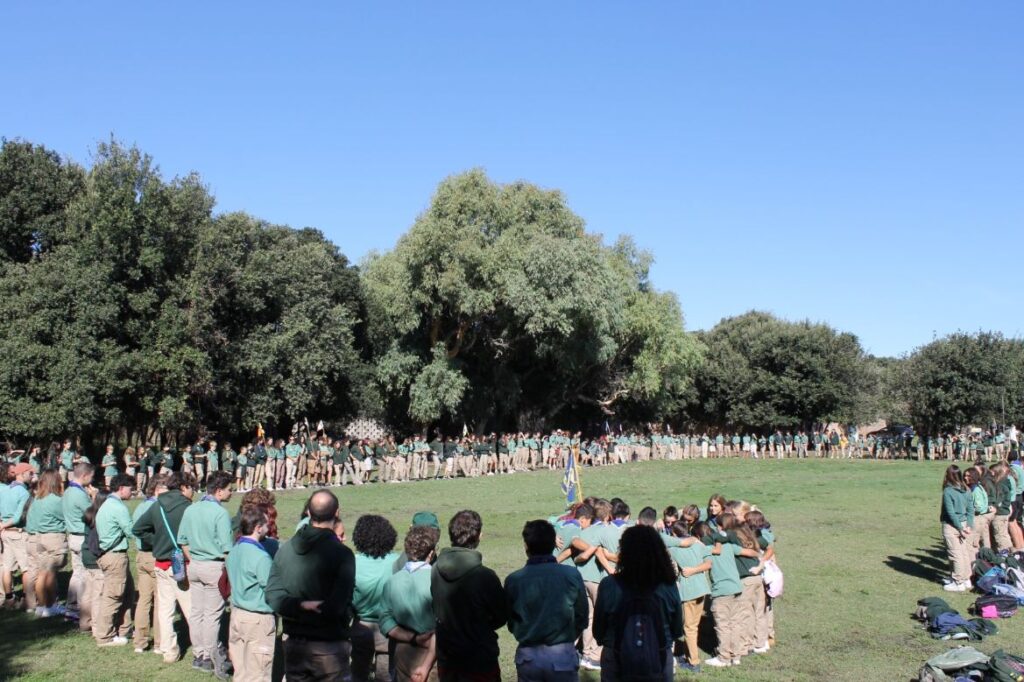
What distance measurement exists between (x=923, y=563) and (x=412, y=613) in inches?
446

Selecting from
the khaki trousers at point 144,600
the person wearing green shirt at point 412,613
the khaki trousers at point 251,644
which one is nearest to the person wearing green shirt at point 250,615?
the khaki trousers at point 251,644

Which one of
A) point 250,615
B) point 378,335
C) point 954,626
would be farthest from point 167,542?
point 378,335

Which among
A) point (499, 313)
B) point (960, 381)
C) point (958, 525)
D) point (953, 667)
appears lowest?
point (953, 667)

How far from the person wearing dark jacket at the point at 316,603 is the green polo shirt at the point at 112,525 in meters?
4.31

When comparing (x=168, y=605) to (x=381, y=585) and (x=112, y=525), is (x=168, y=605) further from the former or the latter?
(x=381, y=585)

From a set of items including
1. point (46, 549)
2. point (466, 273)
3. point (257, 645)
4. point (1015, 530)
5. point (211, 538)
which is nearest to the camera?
point (257, 645)

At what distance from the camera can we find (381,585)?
244 inches

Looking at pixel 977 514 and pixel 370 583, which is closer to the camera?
pixel 370 583

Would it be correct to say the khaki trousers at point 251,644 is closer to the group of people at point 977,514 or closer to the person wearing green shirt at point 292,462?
the group of people at point 977,514

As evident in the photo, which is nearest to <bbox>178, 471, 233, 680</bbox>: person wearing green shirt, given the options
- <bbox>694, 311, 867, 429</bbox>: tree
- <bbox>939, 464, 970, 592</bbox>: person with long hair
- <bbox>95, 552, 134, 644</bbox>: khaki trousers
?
<bbox>95, 552, 134, 644</bbox>: khaki trousers

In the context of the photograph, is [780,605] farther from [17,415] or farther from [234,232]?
[234,232]

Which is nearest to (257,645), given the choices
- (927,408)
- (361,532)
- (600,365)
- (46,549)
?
(361,532)

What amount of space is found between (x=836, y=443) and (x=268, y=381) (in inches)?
1211

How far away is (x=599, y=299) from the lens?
39.1m
